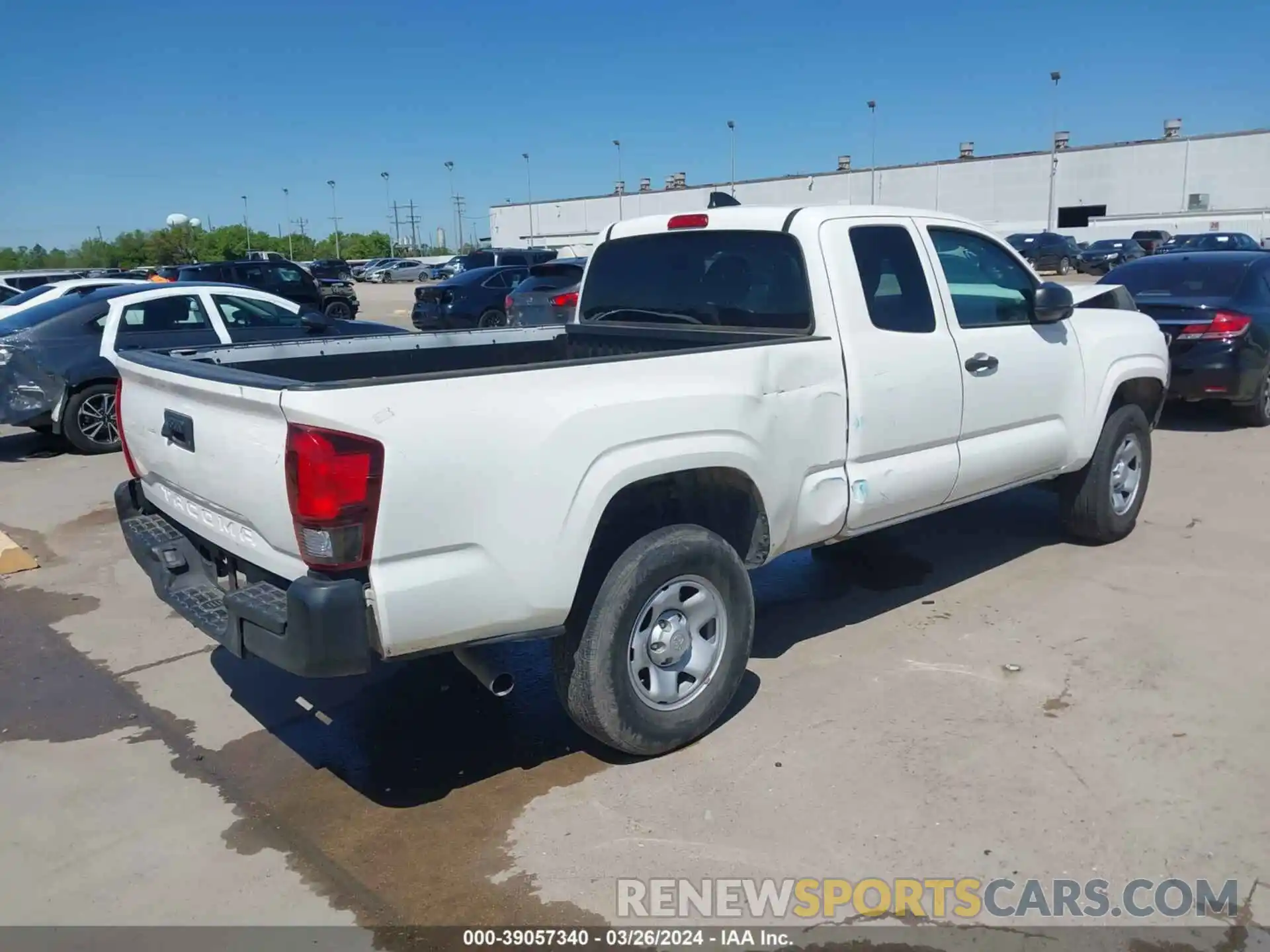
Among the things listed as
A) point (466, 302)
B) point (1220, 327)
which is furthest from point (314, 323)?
point (466, 302)

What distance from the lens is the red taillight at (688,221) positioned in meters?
5.12

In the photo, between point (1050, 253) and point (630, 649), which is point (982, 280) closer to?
point (630, 649)

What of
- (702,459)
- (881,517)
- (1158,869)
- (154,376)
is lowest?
(1158,869)

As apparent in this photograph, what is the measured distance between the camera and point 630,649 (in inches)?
151

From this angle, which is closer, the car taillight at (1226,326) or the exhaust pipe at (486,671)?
the exhaust pipe at (486,671)

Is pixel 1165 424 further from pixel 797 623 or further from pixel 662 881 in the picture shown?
A: pixel 662 881

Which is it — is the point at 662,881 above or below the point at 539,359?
below

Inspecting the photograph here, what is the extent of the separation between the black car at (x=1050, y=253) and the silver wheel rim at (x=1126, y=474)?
39.8 meters

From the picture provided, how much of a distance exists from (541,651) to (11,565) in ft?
12.9

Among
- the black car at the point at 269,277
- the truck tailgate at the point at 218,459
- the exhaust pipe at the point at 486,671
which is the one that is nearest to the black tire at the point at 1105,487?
the exhaust pipe at the point at 486,671

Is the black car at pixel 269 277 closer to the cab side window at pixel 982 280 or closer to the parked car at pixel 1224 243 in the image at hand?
the cab side window at pixel 982 280

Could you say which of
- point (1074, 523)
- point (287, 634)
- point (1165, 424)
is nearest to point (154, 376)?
point (287, 634)

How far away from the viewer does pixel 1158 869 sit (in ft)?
10.8

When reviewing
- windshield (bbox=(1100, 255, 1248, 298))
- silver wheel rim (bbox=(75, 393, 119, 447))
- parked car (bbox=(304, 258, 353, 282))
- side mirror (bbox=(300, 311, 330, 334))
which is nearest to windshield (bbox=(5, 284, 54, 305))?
silver wheel rim (bbox=(75, 393, 119, 447))
